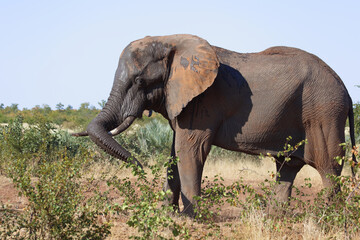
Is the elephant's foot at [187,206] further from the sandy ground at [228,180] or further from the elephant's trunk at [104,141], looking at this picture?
the elephant's trunk at [104,141]

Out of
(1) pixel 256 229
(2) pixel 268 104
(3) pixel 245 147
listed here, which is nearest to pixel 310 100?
(2) pixel 268 104

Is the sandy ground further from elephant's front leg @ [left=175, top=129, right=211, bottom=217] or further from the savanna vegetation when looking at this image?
elephant's front leg @ [left=175, top=129, right=211, bottom=217]

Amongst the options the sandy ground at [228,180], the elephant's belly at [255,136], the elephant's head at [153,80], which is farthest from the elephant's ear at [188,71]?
the sandy ground at [228,180]

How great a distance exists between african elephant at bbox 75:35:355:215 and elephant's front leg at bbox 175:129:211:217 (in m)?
0.01

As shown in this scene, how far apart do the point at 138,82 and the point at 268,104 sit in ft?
5.58

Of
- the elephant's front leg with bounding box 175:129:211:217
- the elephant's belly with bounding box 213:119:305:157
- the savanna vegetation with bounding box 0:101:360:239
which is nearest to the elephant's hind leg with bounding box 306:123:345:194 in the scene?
the elephant's belly with bounding box 213:119:305:157

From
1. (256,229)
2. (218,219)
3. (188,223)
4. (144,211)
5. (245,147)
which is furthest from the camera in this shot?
(218,219)

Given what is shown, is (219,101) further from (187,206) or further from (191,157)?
(187,206)

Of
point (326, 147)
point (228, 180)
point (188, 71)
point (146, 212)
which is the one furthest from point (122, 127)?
point (228, 180)

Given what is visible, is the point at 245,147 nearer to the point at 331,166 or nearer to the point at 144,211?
the point at 331,166

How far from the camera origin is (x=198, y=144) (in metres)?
6.53

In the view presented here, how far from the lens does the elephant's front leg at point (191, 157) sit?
652 centimetres

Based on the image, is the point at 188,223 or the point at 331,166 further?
the point at 331,166

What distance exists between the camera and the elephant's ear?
6409 mm
